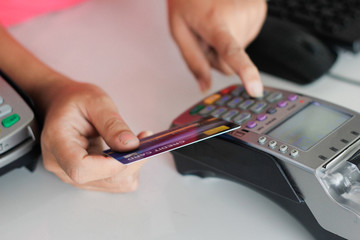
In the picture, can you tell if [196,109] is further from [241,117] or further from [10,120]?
[10,120]

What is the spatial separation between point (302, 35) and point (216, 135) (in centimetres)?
29

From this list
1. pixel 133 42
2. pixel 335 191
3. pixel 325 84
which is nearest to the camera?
pixel 335 191

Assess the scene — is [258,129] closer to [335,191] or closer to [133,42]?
[335,191]

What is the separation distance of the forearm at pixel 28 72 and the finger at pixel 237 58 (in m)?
0.21

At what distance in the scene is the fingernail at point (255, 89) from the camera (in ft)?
1.78

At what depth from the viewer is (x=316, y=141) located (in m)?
0.45

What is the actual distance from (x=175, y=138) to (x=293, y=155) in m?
0.11

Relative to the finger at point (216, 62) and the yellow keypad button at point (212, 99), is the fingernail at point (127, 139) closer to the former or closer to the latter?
the yellow keypad button at point (212, 99)

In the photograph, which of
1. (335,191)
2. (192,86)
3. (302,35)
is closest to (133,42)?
(192,86)

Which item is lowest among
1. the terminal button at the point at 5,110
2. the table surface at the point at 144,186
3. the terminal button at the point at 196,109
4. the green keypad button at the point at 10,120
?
the table surface at the point at 144,186

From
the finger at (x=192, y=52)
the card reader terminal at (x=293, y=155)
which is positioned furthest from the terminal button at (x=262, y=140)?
the finger at (x=192, y=52)

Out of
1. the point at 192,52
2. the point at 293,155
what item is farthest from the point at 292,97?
the point at 192,52

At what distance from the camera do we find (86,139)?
20.2 inches

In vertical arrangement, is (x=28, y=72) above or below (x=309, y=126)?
above
